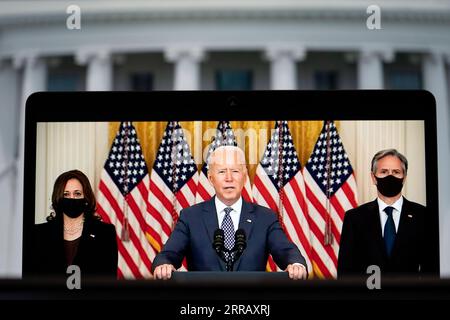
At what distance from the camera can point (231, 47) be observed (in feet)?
67.4

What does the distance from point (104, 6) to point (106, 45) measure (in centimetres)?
331

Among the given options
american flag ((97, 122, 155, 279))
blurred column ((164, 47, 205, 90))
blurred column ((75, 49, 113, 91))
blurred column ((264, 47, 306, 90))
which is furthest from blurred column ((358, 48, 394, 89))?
american flag ((97, 122, 155, 279))

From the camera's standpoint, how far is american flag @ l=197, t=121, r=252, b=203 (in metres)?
3.06

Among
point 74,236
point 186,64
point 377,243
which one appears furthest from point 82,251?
point 186,64

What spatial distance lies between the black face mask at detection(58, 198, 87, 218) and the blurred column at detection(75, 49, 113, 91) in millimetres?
13967

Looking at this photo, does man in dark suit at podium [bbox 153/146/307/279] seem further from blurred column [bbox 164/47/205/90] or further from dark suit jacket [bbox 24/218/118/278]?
blurred column [bbox 164/47/205/90]

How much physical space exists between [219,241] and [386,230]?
654 mm

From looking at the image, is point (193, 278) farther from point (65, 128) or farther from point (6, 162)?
point (6, 162)

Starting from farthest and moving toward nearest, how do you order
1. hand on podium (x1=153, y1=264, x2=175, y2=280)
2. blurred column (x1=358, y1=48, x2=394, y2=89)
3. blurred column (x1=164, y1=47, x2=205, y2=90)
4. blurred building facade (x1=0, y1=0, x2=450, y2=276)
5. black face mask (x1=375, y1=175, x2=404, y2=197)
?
blurred column (x1=164, y1=47, x2=205, y2=90) < blurred column (x1=358, y1=48, x2=394, y2=89) < blurred building facade (x1=0, y1=0, x2=450, y2=276) < black face mask (x1=375, y1=175, x2=404, y2=197) < hand on podium (x1=153, y1=264, x2=175, y2=280)

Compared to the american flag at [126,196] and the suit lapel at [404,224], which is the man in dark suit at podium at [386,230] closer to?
the suit lapel at [404,224]

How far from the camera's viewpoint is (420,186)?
119 inches

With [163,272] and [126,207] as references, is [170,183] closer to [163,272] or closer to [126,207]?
[126,207]

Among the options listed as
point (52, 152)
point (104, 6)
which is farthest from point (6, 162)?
point (104, 6)

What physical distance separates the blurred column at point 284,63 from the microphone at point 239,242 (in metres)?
17.3
